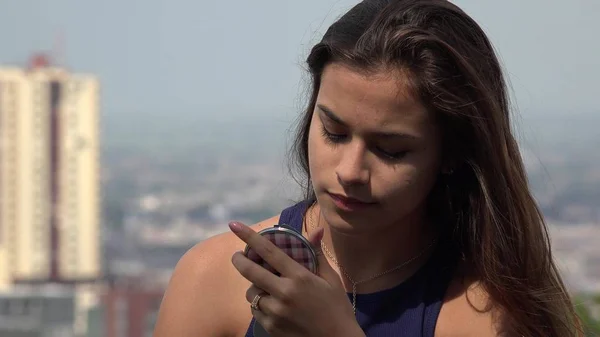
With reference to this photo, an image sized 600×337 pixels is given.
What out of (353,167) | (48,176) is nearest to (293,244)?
(353,167)

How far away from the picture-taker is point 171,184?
37.1 m

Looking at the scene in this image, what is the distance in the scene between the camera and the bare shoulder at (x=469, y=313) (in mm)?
1357

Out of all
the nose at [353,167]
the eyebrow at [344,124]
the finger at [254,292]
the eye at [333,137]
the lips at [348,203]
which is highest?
the eyebrow at [344,124]

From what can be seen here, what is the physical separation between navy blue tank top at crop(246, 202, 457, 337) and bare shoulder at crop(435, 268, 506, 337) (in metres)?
0.01

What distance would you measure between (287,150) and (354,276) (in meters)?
0.23

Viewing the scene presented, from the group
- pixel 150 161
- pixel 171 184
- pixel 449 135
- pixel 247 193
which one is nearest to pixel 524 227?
pixel 449 135

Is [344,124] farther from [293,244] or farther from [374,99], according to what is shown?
[293,244]

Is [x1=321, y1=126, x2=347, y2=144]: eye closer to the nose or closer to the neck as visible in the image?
the nose

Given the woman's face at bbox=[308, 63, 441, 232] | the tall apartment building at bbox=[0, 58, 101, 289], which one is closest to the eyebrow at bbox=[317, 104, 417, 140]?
the woman's face at bbox=[308, 63, 441, 232]

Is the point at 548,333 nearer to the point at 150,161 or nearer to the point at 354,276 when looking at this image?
the point at 354,276

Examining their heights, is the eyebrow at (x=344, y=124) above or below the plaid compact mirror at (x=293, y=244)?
above

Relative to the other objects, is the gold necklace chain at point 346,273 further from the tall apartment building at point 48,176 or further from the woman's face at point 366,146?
the tall apartment building at point 48,176

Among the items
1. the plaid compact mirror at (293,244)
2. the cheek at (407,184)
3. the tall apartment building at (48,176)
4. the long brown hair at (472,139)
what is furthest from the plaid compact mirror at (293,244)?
the tall apartment building at (48,176)

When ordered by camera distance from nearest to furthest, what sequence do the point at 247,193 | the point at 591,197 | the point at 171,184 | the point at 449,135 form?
the point at 449,135, the point at 591,197, the point at 247,193, the point at 171,184
